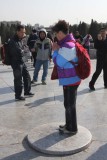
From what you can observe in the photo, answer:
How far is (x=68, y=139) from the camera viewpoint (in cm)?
483

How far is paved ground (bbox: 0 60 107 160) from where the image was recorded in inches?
178

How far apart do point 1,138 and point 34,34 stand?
8.27m

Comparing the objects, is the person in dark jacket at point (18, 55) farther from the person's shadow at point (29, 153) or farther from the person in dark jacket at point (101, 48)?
the person's shadow at point (29, 153)

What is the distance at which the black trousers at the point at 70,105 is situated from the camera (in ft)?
15.9

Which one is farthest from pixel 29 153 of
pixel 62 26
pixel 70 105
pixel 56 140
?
pixel 62 26

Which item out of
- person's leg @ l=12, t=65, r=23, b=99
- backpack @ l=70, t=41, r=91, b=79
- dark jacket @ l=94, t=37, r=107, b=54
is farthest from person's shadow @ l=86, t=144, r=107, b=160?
dark jacket @ l=94, t=37, r=107, b=54

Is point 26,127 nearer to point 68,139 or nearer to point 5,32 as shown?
point 68,139

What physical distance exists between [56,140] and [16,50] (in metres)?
2.89

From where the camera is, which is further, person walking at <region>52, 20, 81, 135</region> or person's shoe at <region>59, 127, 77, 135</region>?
person's shoe at <region>59, 127, 77, 135</region>

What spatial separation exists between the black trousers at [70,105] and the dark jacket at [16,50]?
2.55 meters

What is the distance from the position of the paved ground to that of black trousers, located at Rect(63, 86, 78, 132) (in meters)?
0.42

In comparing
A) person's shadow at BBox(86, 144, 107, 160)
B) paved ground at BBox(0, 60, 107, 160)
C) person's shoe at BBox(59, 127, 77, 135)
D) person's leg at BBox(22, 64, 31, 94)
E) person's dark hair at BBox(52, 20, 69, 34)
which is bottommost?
paved ground at BBox(0, 60, 107, 160)

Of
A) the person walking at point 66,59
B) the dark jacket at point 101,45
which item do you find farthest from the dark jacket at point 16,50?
the person walking at point 66,59

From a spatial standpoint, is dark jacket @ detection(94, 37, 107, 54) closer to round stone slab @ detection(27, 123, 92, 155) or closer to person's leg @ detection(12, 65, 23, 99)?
person's leg @ detection(12, 65, 23, 99)
